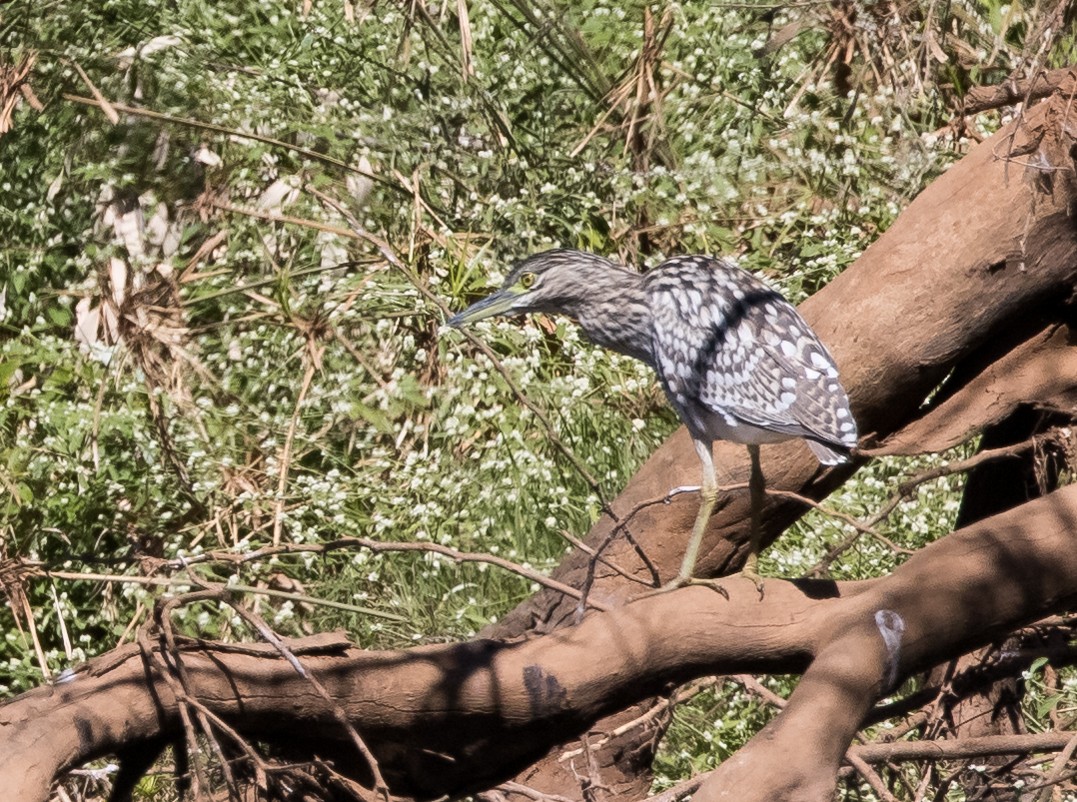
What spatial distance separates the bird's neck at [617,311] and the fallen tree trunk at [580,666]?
1041mm

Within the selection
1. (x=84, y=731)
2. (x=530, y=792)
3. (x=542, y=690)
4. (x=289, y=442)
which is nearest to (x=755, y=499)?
(x=530, y=792)

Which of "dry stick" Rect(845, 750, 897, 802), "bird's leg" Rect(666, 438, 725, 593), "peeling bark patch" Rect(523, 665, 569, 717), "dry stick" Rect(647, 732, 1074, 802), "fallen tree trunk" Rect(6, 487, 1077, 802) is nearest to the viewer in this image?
"fallen tree trunk" Rect(6, 487, 1077, 802)

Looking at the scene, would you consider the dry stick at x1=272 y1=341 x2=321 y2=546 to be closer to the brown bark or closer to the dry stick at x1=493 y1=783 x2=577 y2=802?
the brown bark

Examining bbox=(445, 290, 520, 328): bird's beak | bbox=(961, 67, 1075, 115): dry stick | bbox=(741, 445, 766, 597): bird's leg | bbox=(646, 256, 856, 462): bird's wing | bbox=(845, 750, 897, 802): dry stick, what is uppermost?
bbox=(961, 67, 1075, 115): dry stick

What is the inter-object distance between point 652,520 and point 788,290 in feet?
4.97

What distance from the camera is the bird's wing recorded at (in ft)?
11.2

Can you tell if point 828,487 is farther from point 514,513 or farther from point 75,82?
point 75,82

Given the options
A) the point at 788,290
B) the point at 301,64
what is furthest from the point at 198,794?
the point at 301,64

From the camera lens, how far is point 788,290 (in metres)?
5.29

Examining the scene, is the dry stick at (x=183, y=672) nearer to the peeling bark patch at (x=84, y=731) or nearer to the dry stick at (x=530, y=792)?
the peeling bark patch at (x=84, y=731)

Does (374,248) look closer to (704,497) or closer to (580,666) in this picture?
(704,497)

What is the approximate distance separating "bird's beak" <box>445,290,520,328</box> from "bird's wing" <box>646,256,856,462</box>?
414 millimetres

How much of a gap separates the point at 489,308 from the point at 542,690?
141 cm

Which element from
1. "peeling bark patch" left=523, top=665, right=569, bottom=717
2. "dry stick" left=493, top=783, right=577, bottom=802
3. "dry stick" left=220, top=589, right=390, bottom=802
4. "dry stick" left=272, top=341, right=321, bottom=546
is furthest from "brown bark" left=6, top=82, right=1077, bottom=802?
"dry stick" left=272, top=341, right=321, bottom=546
